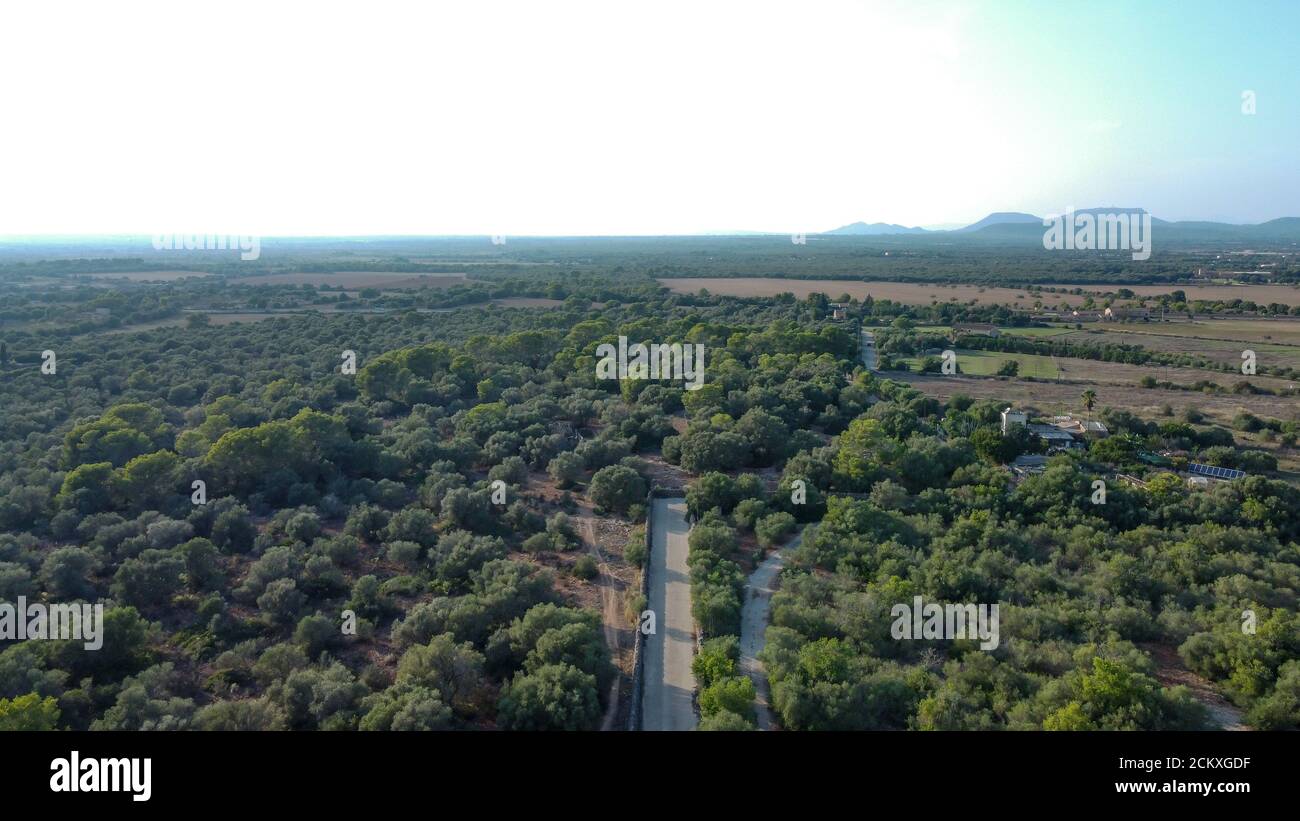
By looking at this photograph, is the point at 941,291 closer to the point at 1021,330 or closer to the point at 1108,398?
the point at 1021,330

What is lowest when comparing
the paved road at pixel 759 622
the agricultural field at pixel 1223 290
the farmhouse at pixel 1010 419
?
the paved road at pixel 759 622

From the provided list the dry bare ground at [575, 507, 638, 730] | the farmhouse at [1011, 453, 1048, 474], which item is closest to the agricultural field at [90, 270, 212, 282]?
the dry bare ground at [575, 507, 638, 730]

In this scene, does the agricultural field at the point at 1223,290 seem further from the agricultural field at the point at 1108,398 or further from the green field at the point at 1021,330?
the agricultural field at the point at 1108,398

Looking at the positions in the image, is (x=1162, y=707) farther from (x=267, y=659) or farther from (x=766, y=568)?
(x=267, y=659)

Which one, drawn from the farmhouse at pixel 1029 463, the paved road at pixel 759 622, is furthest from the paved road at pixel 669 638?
the farmhouse at pixel 1029 463

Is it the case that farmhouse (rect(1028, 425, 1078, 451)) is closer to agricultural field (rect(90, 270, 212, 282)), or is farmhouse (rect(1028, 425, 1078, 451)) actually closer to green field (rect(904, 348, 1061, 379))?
green field (rect(904, 348, 1061, 379))

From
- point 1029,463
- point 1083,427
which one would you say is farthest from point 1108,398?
point 1029,463

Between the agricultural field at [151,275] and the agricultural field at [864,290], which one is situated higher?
the agricultural field at [151,275]
